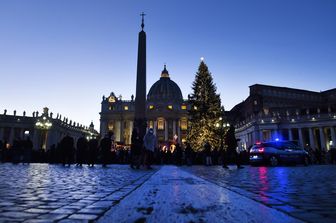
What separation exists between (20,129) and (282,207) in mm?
87651

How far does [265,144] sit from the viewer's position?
60.8ft

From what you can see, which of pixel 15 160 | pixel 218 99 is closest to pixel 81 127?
pixel 218 99

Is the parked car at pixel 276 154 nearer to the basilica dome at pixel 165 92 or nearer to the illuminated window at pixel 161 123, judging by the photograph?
the illuminated window at pixel 161 123

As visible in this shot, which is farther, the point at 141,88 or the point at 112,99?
the point at 112,99

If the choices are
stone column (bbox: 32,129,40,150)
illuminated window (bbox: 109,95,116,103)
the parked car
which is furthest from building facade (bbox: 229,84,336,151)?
stone column (bbox: 32,129,40,150)

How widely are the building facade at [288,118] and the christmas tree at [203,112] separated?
2321 cm

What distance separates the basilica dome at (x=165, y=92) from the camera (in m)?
115

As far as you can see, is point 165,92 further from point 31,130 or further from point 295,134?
point 295,134

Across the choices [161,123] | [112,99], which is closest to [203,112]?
[161,123]

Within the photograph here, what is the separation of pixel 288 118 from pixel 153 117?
51.2 meters

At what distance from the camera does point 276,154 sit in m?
17.8

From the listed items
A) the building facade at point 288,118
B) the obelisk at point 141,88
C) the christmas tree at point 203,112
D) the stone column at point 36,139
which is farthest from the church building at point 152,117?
the obelisk at point 141,88

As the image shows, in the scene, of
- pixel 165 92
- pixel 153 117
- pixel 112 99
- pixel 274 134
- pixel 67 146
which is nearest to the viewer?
pixel 67 146

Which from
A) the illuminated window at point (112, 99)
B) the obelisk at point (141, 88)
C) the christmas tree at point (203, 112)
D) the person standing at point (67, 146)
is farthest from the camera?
the illuminated window at point (112, 99)
